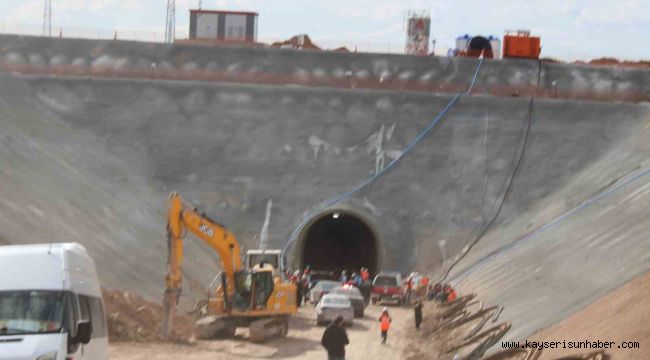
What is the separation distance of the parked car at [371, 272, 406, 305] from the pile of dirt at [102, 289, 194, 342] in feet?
41.6

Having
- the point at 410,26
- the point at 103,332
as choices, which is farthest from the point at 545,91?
the point at 103,332

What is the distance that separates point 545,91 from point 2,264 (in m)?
42.7

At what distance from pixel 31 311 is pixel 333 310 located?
22.9 meters

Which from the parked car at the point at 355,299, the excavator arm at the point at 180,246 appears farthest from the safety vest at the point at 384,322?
the parked car at the point at 355,299

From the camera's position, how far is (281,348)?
113ft

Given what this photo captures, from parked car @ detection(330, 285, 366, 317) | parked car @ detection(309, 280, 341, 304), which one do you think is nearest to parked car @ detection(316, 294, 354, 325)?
parked car @ detection(330, 285, 366, 317)

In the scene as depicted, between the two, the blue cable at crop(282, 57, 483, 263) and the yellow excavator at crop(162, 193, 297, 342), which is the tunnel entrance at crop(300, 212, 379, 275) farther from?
the yellow excavator at crop(162, 193, 297, 342)

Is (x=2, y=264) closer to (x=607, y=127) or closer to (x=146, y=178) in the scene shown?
(x=146, y=178)

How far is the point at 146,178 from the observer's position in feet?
181

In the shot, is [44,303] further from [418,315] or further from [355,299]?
[355,299]

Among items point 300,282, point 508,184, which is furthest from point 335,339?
point 508,184

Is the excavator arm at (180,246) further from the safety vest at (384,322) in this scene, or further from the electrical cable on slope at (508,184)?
the electrical cable on slope at (508,184)

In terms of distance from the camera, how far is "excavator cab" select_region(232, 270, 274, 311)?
35.8 meters

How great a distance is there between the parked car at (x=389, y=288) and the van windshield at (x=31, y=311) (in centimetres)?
3265
